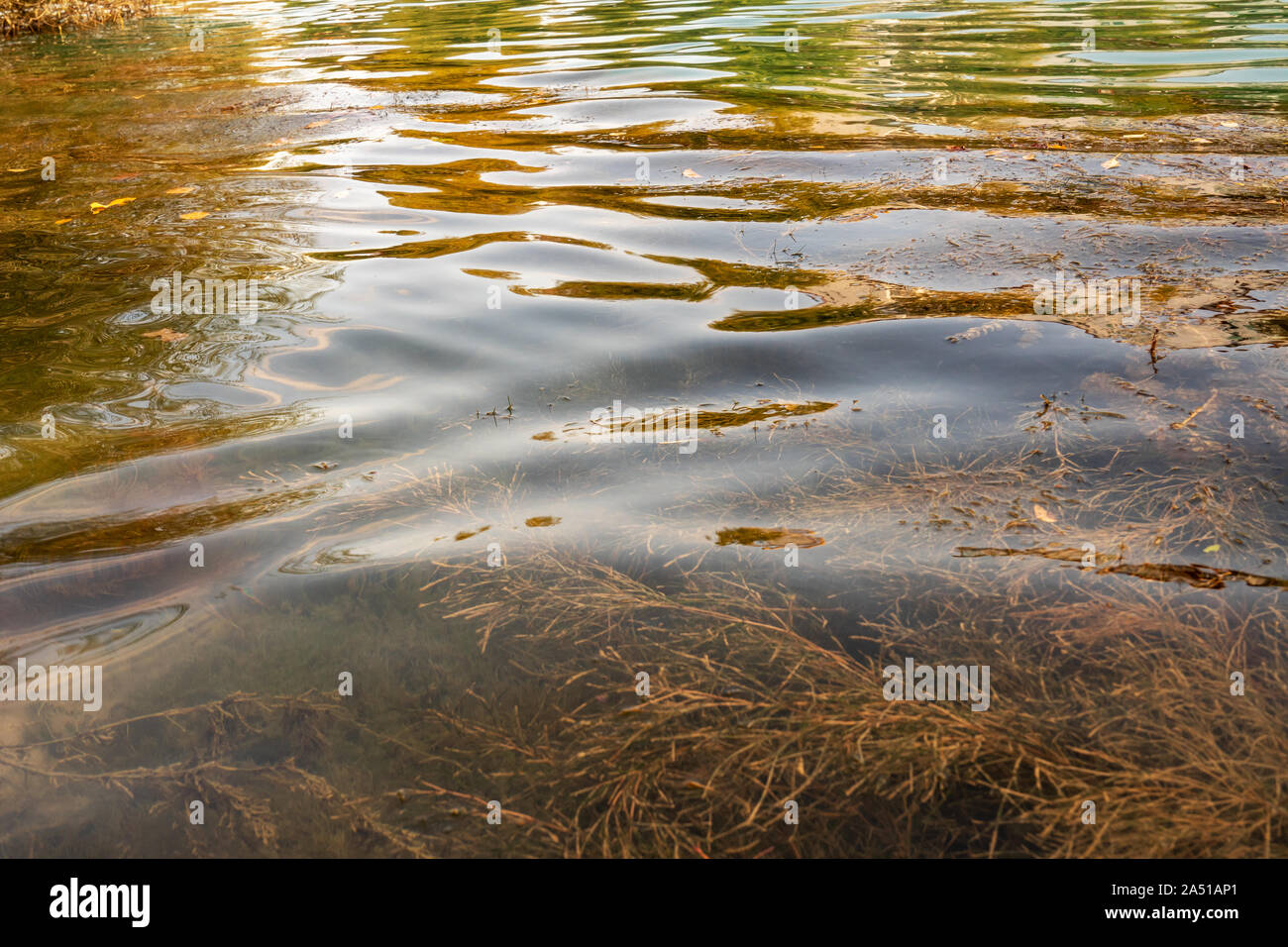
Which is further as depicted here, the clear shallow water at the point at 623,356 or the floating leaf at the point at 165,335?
the floating leaf at the point at 165,335

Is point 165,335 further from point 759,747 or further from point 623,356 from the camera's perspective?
point 759,747

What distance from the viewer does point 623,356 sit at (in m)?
3.37

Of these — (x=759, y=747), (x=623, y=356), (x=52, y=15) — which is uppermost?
(x=52, y=15)

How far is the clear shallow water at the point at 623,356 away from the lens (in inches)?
89.4

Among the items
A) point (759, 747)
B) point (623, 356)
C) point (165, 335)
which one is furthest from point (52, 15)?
point (759, 747)

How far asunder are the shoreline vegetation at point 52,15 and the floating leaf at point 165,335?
15690mm

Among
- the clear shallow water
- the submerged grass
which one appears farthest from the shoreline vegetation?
the submerged grass

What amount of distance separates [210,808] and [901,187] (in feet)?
15.5

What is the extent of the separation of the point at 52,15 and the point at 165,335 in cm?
1599

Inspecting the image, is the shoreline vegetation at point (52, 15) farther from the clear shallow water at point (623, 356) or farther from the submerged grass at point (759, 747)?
the submerged grass at point (759, 747)

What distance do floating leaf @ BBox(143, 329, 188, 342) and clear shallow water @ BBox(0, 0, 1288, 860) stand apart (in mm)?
48

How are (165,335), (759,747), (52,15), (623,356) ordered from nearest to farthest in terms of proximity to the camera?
(759,747) → (623,356) → (165,335) → (52,15)

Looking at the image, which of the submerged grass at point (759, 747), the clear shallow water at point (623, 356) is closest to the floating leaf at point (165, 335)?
the clear shallow water at point (623, 356)

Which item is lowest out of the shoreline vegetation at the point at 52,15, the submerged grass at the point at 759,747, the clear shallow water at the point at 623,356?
the submerged grass at the point at 759,747
